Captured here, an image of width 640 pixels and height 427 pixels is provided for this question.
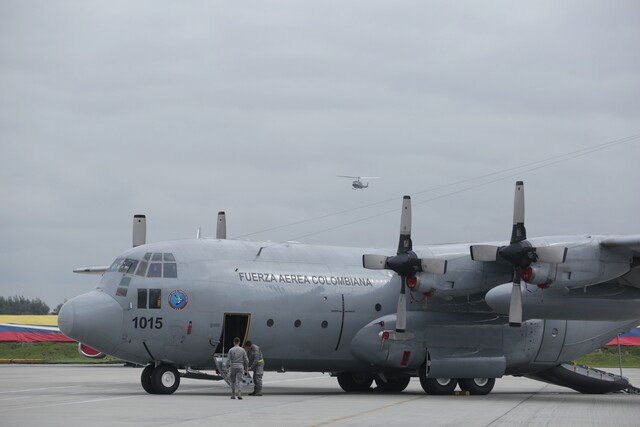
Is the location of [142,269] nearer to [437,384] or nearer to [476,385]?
[437,384]

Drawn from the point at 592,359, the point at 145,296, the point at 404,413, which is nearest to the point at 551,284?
the point at 404,413

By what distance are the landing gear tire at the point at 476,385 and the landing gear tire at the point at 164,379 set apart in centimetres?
776

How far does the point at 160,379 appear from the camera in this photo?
82.6ft

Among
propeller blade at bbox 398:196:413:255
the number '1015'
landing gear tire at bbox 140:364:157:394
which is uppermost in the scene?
propeller blade at bbox 398:196:413:255

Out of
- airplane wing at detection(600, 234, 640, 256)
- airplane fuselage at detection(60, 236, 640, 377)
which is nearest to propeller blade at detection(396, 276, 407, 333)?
airplane fuselage at detection(60, 236, 640, 377)

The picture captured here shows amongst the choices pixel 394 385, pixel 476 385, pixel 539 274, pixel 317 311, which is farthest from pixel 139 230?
pixel 539 274

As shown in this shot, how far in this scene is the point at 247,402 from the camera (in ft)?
75.5

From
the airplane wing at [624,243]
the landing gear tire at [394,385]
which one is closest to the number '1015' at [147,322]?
the landing gear tire at [394,385]

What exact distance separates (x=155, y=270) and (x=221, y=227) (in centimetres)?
468

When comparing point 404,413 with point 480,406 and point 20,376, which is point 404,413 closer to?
point 480,406

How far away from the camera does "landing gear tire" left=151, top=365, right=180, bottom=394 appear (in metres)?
25.2

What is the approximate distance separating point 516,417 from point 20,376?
71.6ft

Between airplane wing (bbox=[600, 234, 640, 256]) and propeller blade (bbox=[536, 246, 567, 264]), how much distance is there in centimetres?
107

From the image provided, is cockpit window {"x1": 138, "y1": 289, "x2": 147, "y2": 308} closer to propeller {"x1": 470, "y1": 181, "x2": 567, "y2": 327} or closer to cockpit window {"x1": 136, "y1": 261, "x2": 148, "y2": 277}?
cockpit window {"x1": 136, "y1": 261, "x2": 148, "y2": 277}
